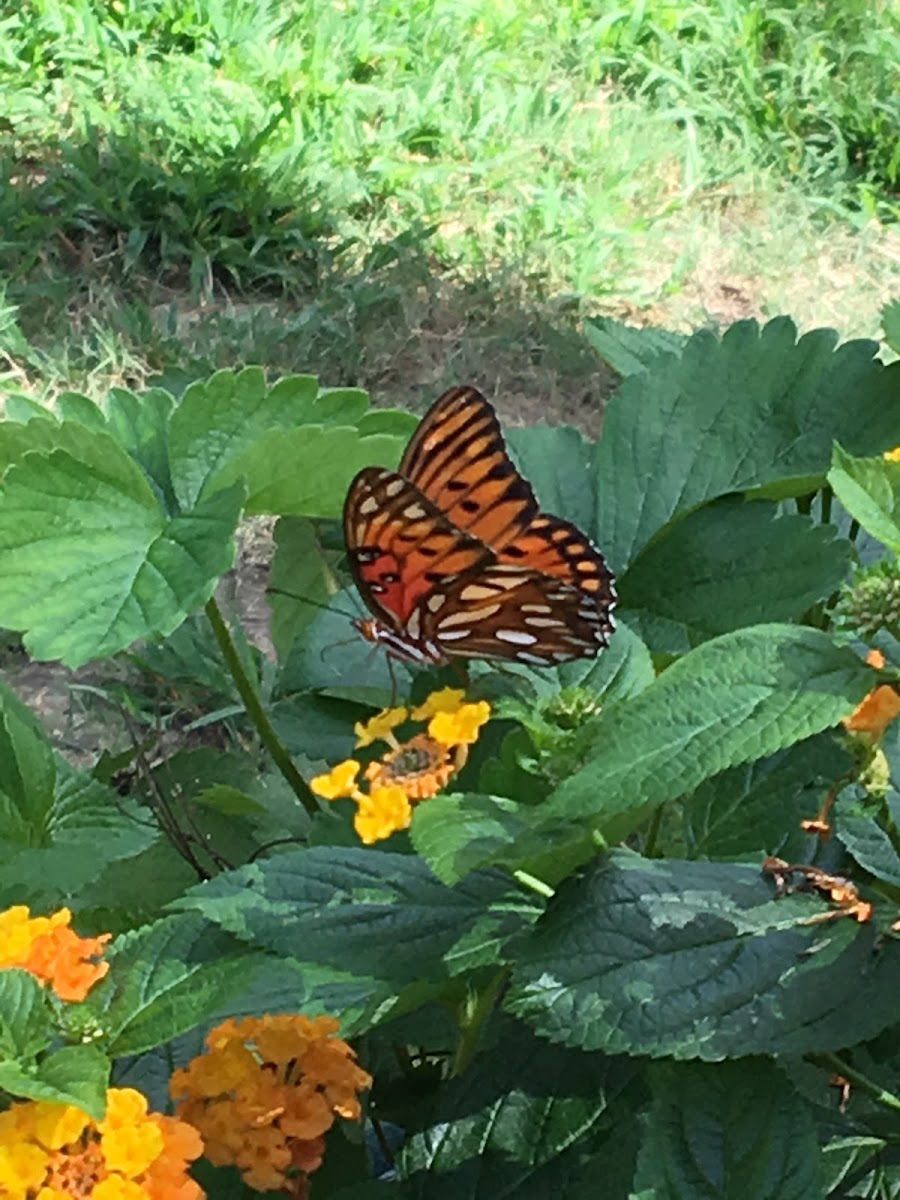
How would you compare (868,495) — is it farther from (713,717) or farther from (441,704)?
(441,704)

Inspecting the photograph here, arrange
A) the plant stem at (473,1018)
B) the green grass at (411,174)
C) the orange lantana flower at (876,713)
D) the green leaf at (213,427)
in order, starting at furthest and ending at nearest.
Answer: the green grass at (411,174)
the green leaf at (213,427)
the plant stem at (473,1018)
the orange lantana flower at (876,713)

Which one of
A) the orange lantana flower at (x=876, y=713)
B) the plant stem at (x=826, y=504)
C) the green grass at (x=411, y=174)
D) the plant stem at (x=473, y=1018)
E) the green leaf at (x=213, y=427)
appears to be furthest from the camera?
the green grass at (x=411, y=174)

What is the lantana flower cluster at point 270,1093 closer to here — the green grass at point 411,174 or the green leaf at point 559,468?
the green leaf at point 559,468

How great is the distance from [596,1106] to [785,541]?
0.35m

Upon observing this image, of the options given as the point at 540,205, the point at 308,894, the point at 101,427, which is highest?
the point at 101,427

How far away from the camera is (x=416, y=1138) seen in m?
0.77

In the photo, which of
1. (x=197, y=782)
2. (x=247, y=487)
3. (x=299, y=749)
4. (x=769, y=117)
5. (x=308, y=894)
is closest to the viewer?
(x=308, y=894)

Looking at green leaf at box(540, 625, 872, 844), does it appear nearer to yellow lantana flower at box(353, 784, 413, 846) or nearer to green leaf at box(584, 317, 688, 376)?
yellow lantana flower at box(353, 784, 413, 846)

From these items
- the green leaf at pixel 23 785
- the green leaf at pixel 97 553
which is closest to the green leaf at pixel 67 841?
the green leaf at pixel 23 785

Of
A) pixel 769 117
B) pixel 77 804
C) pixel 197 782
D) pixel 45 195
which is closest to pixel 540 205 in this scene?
pixel 769 117

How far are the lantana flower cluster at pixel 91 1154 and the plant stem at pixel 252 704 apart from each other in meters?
0.31

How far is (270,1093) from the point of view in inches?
26.6

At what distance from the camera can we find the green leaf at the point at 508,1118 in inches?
29.2

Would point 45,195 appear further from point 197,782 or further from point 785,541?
point 785,541
